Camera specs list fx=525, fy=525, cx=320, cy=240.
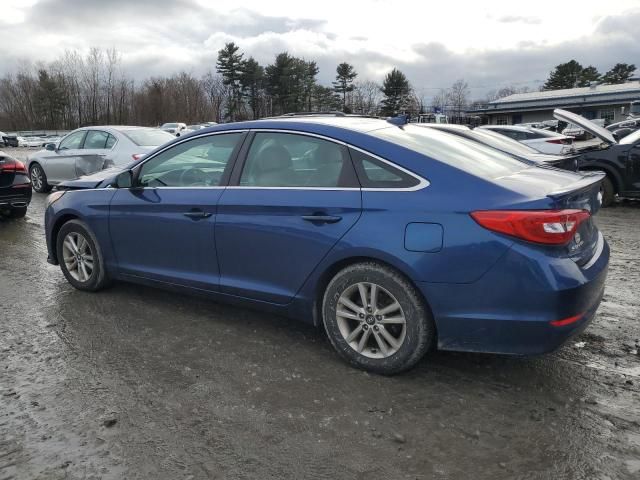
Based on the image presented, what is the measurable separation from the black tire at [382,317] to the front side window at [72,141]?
9.73 metres

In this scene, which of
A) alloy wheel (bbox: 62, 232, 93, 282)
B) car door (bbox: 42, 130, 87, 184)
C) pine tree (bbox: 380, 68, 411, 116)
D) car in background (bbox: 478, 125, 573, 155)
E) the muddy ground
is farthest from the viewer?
pine tree (bbox: 380, 68, 411, 116)

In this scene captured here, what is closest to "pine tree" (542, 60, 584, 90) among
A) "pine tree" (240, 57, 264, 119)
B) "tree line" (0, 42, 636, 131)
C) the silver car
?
"tree line" (0, 42, 636, 131)

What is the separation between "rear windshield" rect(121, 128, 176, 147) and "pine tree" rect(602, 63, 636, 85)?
93.2 metres

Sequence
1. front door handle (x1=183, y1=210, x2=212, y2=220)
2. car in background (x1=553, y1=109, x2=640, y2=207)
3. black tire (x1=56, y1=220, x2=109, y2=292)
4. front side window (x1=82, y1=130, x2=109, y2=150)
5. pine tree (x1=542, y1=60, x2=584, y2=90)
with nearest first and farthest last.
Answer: front door handle (x1=183, y1=210, x2=212, y2=220) → black tire (x1=56, y1=220, x2=109, y2=292) → car in background (x1=553, y1=109, x2=640, y2=207) → front side window (x1=82, y1=130, x2=109, y2=150) → pine tree (x1=542, y1=60, x2=584, y2=90)

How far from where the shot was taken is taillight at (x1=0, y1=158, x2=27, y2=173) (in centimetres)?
888

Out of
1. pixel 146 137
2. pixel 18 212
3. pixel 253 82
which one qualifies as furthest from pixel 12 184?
pixel 253 82

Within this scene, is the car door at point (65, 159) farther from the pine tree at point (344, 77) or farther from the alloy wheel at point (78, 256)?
the pine tree at point (344, 77)

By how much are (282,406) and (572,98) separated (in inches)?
2731

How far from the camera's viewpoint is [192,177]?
431 centimetres

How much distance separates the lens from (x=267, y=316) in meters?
4.46

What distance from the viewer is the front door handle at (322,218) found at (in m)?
3.41

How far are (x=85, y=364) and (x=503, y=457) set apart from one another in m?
2.74

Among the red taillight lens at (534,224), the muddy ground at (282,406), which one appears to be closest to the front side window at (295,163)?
the red taillight lens at (534,224)

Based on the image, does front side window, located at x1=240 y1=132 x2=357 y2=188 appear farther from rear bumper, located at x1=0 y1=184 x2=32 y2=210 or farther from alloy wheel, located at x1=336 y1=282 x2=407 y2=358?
rear bumper, located at x1=0 y1=184 x2=32 y2=210
